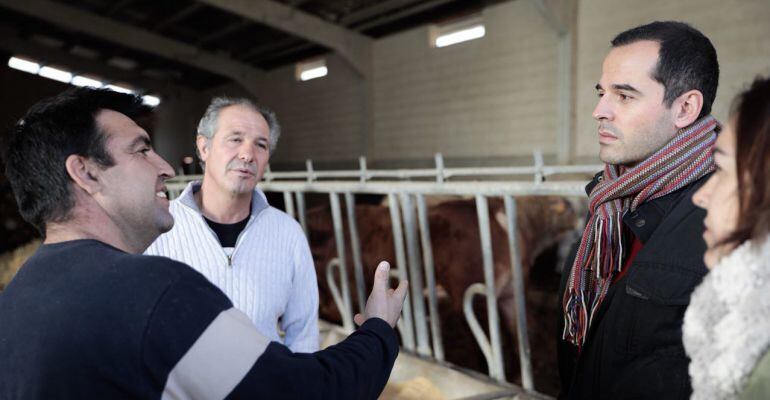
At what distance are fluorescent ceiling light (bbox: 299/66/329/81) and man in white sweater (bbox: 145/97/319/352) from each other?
36.2ft

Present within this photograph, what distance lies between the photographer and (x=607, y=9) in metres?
7.39

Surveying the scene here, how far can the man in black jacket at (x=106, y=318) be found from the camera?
91cm

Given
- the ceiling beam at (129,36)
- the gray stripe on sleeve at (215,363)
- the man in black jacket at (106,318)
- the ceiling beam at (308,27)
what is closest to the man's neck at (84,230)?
the man in black jacket at (106,318)

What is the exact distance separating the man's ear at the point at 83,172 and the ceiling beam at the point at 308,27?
906 cm

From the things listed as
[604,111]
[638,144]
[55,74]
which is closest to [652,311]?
[638,144]

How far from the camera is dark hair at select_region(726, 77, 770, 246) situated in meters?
0.70

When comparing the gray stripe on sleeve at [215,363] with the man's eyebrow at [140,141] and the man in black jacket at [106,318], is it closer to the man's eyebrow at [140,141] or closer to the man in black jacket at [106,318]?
the man in black jacket at [106,318]

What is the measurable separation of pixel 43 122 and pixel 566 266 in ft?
4.82

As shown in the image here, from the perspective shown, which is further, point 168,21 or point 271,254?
point 168,21

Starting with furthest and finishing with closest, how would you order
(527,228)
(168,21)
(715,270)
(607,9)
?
(168,21) < (607,9) < (527,228) < (715,270)

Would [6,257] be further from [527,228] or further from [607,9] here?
[607,9]

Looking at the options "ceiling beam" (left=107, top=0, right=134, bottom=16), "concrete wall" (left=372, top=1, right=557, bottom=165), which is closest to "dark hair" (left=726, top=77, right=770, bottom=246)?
"concrete wall" (left=372, top=1, right=557, bottom=165)

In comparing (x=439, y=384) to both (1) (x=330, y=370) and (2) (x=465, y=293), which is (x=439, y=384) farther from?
(1) (x=330, y=370)

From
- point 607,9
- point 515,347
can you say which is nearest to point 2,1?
point 607,9
